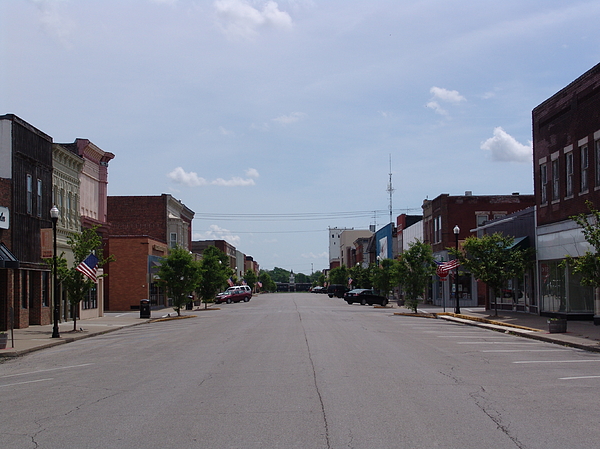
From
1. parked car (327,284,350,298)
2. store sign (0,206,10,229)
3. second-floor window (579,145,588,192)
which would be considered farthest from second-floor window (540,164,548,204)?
parked car (327,284,350,298)

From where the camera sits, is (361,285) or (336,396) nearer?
(336,396)

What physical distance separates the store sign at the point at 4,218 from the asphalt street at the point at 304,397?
30.0 feet

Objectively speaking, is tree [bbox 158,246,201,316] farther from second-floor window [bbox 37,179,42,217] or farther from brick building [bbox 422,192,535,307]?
brick building [bbox 422,192,535,307]

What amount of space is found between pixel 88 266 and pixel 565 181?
72.3 feet

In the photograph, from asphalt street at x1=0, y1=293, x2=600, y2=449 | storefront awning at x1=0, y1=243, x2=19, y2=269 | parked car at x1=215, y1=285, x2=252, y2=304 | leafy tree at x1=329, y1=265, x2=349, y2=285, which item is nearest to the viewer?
asphalt street at x1=0, y1=293, x2=600, y2=449

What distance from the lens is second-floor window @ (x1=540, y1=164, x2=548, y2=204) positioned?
32.5 meters

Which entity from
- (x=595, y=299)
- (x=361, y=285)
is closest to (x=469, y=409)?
(x=595, y=299)

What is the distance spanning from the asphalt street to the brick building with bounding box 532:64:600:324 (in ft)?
35.8

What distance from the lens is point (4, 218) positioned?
2750 cm

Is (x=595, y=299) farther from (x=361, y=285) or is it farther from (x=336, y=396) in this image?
(x=361, y=285)

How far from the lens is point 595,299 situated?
2822 centimetres

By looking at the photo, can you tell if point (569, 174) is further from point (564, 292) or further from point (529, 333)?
point (529, 333)

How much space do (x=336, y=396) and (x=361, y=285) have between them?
68.2 metres

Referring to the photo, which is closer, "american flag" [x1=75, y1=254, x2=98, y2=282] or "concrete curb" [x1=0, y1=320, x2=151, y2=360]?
"concrete curb" [x1=0, y1=320, x2=151, y2=360]
